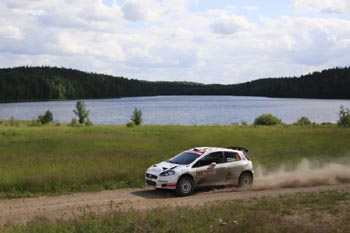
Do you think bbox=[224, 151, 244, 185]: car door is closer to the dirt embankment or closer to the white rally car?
the white rally car

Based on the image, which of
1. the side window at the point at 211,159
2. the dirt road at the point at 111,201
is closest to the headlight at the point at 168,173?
the dirt road at the point at 111,201

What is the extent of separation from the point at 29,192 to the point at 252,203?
→ 8811 mm

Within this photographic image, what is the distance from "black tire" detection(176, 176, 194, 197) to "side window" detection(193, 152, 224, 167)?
2.45 ft

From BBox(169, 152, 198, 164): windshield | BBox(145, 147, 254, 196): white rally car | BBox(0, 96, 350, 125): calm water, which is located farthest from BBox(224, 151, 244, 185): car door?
BBox(0, 96, 350, 125): calm water

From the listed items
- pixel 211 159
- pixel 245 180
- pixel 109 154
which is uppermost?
pixel 211 159

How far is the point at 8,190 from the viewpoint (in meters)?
19.4

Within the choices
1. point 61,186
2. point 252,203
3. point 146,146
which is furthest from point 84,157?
point 252,203

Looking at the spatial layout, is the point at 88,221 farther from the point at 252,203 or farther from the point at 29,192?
the point at 29,192

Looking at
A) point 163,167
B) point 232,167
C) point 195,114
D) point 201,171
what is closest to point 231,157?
point 232,167

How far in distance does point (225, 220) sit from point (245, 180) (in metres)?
7.67

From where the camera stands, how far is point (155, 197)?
18.5 metres

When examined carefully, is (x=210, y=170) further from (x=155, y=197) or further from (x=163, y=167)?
(x=155, y=197)

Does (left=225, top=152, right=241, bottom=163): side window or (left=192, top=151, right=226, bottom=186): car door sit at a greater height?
(left=225, top=152, right=241, bottom=163): side window

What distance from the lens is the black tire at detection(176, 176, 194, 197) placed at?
18.7m
